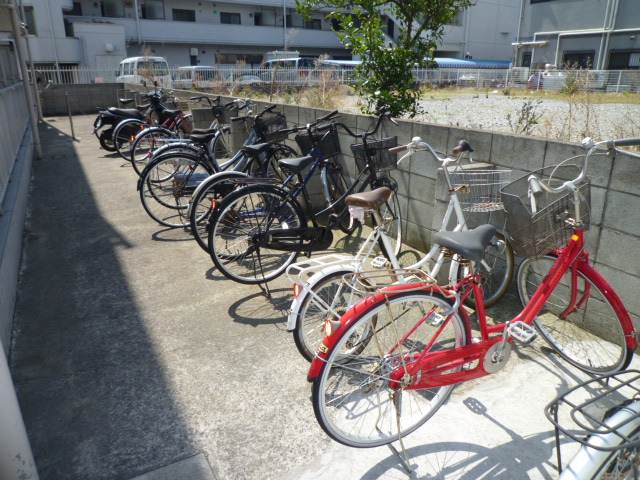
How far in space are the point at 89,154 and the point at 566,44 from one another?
95.2ft

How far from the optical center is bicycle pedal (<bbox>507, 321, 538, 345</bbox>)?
2314mm

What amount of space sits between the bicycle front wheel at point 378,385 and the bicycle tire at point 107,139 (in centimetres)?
841

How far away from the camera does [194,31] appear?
1268 inches

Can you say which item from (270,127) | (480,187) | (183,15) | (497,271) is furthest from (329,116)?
(183,15)

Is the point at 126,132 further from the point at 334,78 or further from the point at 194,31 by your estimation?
the point at 194,31

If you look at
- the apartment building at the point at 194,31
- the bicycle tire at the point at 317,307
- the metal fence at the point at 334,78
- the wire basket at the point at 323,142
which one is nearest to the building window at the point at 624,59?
the metal fence at the point at 334,78

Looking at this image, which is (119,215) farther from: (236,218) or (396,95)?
(396,95)

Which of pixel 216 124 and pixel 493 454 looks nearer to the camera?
pixel 493 454

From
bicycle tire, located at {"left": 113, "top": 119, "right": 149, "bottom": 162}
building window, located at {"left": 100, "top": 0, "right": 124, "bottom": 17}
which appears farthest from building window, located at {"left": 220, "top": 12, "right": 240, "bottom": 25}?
bicycle tire, located at {"left": 113, "top": 119, "right": 149, "bottom": 162}

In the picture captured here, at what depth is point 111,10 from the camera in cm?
3023

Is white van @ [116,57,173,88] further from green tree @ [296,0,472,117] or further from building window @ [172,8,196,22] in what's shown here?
green tree @ [296,0,472,117]

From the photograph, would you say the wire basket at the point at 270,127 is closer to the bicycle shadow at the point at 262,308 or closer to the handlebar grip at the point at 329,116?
the handlebar grip at the point at 329,116

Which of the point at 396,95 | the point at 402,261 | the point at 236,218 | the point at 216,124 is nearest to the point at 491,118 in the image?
the point at 396,95

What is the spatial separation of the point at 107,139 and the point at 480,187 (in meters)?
8.56
